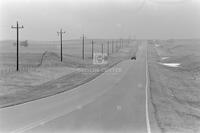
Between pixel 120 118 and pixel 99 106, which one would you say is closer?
pixel 120 118

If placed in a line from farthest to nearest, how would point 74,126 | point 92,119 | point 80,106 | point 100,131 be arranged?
point 80,106
point 92,119
point 74,126
point 100,131

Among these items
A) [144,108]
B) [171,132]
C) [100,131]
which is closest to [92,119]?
[100,131]

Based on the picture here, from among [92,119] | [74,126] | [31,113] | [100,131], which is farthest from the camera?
[31,113]

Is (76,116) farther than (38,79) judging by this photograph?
No

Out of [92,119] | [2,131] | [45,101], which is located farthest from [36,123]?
[45,101]

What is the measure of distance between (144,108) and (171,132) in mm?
5591

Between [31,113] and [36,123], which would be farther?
[31,113]

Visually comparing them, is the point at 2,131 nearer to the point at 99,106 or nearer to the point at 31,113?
the point at 31,113

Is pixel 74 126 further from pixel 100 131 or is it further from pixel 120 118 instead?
pixel 120 118

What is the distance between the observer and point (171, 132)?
11.4 m

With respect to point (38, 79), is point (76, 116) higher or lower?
higher

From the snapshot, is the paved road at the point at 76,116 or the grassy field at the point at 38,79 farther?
the grassy field at the point at 38,79

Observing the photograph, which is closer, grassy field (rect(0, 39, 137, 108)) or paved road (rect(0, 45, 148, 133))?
paved road (rect(0, 45, 148, 133))

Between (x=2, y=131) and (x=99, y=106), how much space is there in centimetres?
705
